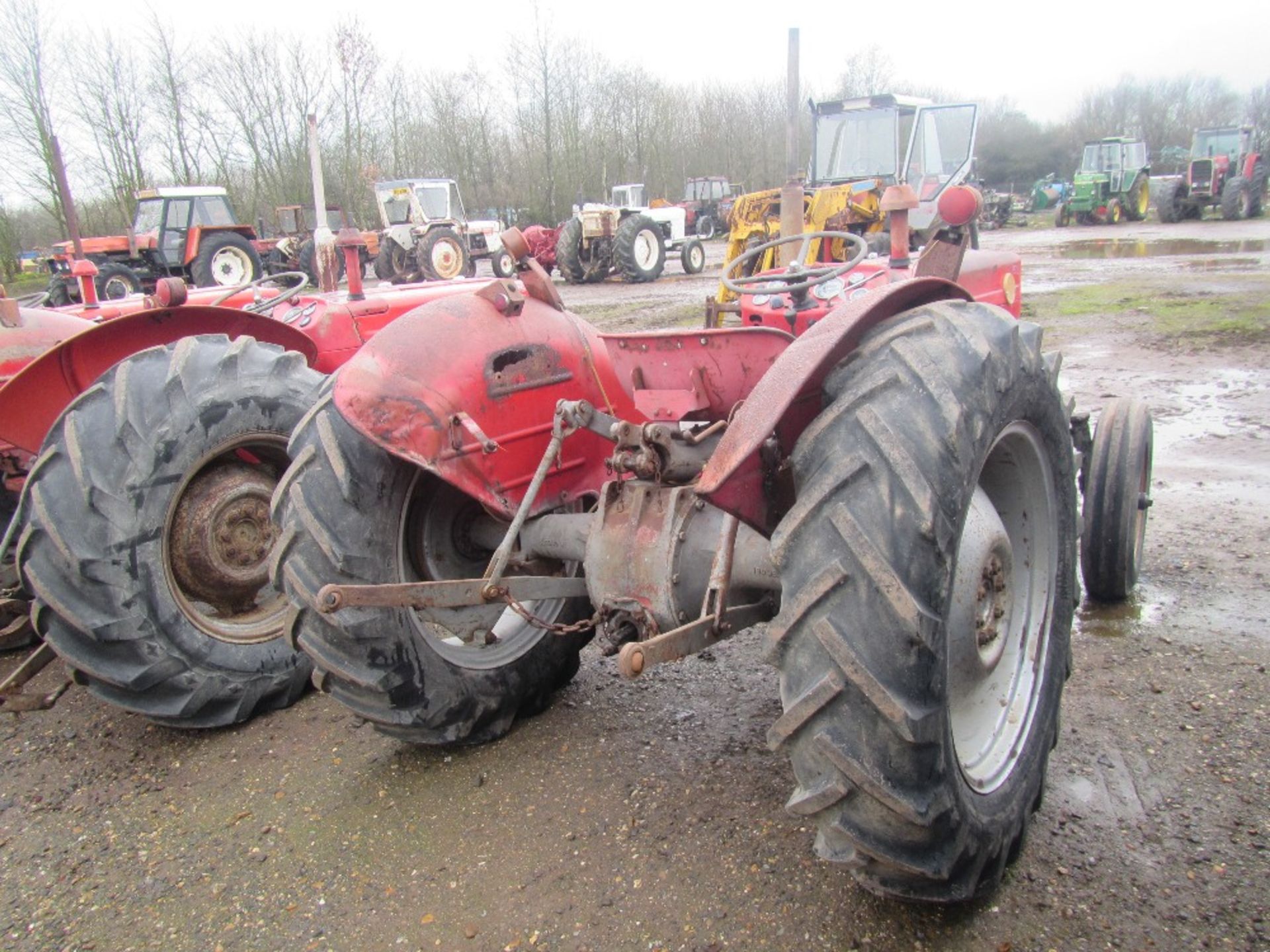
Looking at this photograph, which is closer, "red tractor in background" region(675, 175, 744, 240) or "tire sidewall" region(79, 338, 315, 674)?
"tire sidewall" region(79, 338, 315, 674)

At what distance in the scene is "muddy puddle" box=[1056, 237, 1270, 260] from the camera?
58.7 feet

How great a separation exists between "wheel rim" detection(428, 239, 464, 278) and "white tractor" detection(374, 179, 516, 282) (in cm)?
1

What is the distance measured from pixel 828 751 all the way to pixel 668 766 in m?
1.21

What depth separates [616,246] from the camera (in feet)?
62.6

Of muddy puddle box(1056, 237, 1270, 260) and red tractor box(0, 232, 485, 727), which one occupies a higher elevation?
red tractor box(0, 232, 485, 727)

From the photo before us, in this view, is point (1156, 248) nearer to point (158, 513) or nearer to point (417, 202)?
point (417, 202)

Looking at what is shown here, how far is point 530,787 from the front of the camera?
2.72 meters

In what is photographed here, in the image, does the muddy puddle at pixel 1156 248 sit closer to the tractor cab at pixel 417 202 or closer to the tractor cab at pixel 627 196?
the tractor cab at pixel 627 196

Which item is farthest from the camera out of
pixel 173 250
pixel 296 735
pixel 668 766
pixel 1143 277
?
pixel 173 250

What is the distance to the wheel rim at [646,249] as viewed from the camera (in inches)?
762

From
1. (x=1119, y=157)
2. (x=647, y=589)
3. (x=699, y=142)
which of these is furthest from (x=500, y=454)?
(x=699, y=142)

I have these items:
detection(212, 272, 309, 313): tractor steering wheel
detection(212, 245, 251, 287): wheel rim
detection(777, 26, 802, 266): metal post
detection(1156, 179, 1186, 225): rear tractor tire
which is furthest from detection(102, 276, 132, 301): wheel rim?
detection(1156, 179, 1186, 225): rear tractor tire

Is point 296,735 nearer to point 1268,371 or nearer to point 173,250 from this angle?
point 1268,371

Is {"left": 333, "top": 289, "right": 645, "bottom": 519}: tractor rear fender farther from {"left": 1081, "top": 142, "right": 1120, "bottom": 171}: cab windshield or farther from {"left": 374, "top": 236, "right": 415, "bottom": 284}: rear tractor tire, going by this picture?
{"left": 1081, "top": 142, "right": 1120, "bottom": 171}: cab windshield
